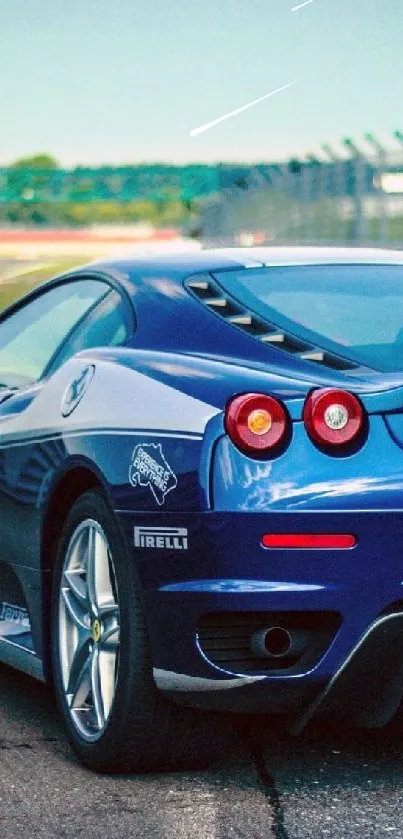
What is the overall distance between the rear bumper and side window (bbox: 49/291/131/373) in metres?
0.85

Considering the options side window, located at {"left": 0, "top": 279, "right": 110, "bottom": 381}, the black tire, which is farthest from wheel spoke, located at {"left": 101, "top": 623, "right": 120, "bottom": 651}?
side window, located at {"left": 0, "top": 279, "right": 110, "bottom": 381}

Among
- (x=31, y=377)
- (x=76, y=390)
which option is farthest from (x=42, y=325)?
(x=76, y=390)

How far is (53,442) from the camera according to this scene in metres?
5.03

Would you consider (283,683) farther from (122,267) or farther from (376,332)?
(122,267)

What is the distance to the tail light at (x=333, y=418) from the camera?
13.7 feet

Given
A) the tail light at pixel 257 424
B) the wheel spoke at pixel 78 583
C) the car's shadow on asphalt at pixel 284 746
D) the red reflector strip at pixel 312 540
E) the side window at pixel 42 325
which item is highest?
the side window at pixel 42 325

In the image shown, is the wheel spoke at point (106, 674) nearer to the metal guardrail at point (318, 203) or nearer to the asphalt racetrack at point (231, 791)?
the asphalt racetrack at point (231, 791)

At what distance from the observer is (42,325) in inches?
230

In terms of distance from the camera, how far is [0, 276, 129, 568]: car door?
5.19m

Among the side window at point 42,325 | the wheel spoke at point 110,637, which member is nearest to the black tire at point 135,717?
the wheel spoke at point 110,637

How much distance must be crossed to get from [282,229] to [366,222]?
821 cm

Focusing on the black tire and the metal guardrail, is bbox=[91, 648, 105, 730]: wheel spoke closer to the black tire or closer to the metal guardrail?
the black tire

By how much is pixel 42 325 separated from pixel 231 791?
6.37 ft

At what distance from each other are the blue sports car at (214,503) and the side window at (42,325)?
6.8 inches
